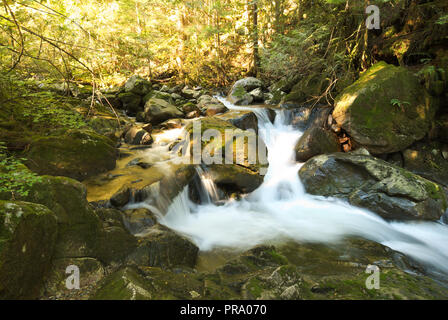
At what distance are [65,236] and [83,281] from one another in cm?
55

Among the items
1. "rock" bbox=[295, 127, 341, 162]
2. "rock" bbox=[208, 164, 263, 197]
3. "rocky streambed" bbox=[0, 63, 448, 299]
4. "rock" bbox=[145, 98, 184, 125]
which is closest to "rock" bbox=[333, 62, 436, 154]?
"rocky streambed" bbox=[0, 63, 448, 299]

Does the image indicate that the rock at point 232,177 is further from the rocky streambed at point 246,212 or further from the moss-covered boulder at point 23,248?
the moss-covered boulder at point 23,248

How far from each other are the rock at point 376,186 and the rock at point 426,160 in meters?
1.38

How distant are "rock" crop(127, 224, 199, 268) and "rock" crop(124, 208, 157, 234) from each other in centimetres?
42

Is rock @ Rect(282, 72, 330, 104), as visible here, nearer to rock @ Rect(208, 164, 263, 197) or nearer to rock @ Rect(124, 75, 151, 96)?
rock @ Rect(208, 164, 263, 197)

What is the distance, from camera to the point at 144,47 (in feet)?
45.2

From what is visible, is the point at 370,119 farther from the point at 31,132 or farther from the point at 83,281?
the point at 31,132

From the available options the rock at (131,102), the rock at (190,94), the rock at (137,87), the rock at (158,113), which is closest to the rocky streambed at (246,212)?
the rock at (158,113)

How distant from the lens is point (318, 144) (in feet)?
21.6

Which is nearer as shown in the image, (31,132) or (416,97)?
(31,132)

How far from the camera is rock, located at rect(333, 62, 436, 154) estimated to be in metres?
5.96

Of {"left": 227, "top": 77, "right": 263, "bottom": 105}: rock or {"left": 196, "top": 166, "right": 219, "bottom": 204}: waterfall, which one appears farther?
{"left": 227, "top": 77, "right": 263, "bottom": 105}: rock

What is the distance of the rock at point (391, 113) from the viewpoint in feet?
19.5

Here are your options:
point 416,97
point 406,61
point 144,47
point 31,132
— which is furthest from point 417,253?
point 144,47
